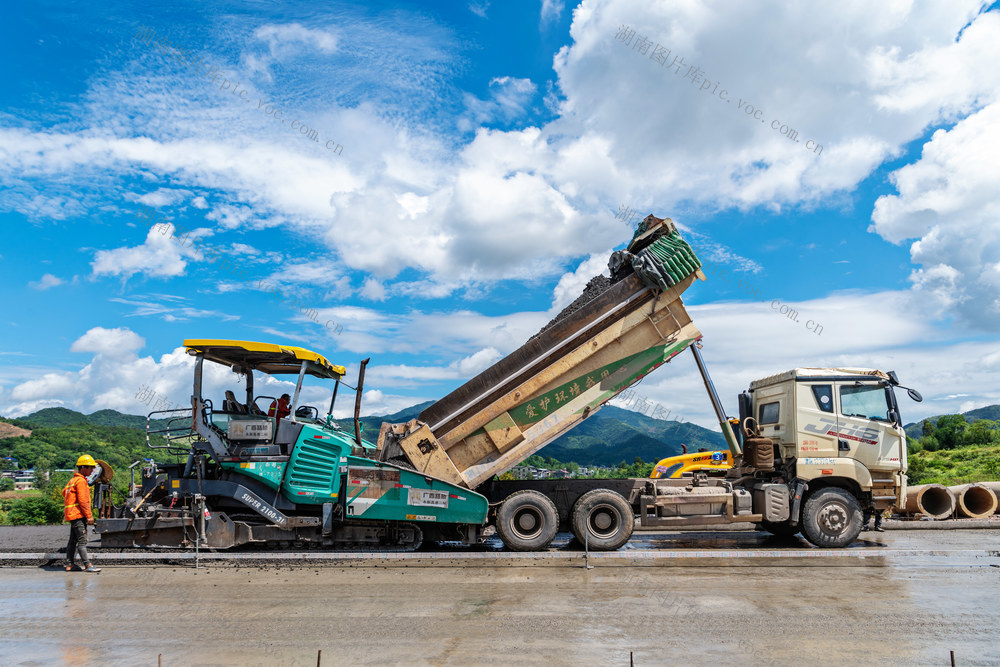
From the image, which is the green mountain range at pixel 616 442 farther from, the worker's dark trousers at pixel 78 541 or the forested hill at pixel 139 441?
the worker's dark trousers at pixel 78 541

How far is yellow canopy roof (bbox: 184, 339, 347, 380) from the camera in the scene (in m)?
9.51

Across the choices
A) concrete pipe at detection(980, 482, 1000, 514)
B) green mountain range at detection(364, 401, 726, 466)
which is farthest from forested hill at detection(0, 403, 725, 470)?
concrete pipe at detection(980, 482, 1000, 514)

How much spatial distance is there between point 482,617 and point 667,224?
6.40m

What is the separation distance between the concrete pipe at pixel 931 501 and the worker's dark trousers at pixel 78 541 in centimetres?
1481

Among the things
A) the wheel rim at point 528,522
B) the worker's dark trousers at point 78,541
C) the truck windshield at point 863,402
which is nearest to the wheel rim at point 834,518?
the truck windshield at point 863,402

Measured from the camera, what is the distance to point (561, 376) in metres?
9.84

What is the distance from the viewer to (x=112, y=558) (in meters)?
9.37

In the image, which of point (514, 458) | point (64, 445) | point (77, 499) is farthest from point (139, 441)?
point (64, 445)

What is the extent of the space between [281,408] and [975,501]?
14535mm

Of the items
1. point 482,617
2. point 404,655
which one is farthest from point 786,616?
point 404,655

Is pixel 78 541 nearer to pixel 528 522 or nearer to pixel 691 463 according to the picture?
pixel 528 522

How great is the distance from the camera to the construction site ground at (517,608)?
17.1ft

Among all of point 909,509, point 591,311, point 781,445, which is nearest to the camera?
point 591,311

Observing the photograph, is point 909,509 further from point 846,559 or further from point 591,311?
point 591,311
